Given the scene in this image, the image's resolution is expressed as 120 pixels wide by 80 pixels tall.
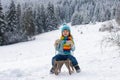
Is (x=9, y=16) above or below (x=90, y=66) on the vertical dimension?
above

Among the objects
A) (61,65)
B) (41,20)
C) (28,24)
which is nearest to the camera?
(61,65)

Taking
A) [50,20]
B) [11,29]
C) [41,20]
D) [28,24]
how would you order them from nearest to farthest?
[11,29]
[28,24]
[41,20]
[50,20]

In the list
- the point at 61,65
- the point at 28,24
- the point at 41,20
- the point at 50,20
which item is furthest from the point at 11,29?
the point at 61,65

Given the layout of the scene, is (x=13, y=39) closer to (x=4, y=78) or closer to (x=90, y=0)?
(x=4, y=78)

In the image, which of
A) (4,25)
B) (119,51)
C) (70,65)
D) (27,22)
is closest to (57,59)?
(70,65)

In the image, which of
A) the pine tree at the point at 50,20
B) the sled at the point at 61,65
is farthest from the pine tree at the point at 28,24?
the sled at the point at 61,65

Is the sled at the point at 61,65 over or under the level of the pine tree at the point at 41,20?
under

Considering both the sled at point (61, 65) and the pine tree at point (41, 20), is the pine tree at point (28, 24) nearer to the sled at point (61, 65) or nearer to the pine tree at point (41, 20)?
the pine tree at point (41, 20)

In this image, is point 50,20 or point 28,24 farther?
point 50,20

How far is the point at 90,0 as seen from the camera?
178 m

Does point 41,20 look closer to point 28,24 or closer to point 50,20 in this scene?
point 50,20

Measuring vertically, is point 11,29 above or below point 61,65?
above

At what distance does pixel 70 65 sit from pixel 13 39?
37169mm

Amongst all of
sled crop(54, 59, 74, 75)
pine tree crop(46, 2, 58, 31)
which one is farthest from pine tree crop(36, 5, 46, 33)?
sled crop(54, 59, 74, 75)
